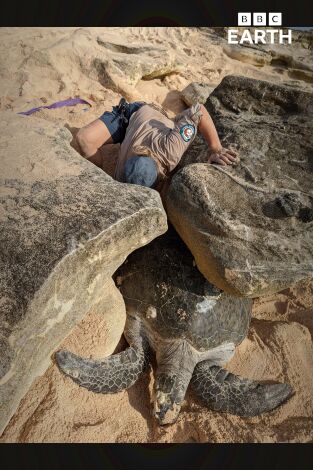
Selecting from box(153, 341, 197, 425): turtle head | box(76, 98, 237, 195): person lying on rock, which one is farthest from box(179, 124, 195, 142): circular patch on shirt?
box(153, 341, 197, 425): turtle head

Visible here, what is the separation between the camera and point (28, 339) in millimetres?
1131

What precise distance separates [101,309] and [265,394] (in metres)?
1.02

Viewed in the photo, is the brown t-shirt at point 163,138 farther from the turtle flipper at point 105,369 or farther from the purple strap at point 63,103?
the turtle flipper at point 105,369

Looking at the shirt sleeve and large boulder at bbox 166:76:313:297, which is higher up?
the shirt sleeve

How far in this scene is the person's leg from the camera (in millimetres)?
2289

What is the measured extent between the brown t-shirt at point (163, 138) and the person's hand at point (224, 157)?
0.17 meters

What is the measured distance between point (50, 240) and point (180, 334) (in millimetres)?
1103

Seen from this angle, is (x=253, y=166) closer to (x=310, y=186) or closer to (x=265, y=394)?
(x=310, y=186)

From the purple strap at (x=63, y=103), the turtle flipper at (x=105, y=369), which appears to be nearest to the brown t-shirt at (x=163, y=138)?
the purple strap at (x=63, y=103)

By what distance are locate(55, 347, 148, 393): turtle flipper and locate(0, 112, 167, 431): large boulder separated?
231 millimetres

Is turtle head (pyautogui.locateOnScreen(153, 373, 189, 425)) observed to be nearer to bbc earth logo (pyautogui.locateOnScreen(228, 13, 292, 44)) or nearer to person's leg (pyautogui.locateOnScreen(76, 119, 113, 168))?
person's leg (pyautogui.locateOnScreen(76, 119, 113, 168))

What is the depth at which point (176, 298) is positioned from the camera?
201cm

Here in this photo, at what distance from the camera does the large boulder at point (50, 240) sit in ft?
3.65

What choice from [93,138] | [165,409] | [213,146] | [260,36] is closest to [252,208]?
[213,146]
